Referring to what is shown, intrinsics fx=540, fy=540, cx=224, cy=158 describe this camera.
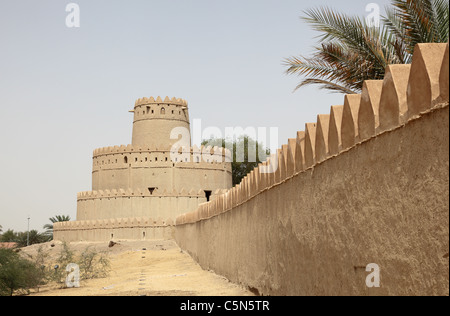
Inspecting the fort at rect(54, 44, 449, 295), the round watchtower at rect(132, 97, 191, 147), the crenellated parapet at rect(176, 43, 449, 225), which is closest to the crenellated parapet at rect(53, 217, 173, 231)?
the round watchtower at rect(132, 97, 191, 147)

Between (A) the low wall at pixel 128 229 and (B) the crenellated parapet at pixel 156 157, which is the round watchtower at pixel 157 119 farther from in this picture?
(A) the low wall at pixel 128 229

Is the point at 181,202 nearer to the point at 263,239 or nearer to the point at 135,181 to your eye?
the point at 135,181

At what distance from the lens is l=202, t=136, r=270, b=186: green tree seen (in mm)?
54625

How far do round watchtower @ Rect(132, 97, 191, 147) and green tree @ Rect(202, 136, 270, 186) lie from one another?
1385 centimetres

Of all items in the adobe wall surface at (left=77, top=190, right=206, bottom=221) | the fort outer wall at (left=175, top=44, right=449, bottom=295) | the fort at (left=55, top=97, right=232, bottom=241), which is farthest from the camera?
the adobe wall surface at (left=77, top=190, right=206, bottom=221)

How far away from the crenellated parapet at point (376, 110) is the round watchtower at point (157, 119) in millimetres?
33824

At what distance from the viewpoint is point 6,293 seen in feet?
50.9

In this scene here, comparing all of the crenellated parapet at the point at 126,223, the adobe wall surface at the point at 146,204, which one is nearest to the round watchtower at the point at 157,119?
the adobe wall surface at the point at 146,204

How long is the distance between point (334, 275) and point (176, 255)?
18988 millimetres

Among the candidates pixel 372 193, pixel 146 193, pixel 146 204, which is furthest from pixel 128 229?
pixel 372 193

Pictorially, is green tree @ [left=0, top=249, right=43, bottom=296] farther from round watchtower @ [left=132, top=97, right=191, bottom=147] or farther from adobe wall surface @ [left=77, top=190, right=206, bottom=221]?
round watchtower @ [left=132, top=97, right=191, bottom=147]

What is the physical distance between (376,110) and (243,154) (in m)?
A: 51.3

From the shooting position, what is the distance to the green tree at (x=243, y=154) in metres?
54.6

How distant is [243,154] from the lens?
55375 millimetres
